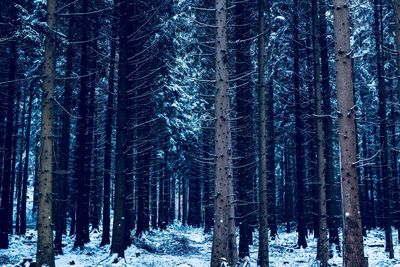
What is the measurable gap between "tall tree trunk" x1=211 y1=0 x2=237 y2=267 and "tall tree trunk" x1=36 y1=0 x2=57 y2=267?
4.67 meters

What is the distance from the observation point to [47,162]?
12008 millimetres

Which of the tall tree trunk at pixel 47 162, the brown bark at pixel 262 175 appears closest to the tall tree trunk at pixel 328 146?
the brown bark at pixel 262 175

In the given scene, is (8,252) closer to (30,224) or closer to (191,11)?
(191,11)

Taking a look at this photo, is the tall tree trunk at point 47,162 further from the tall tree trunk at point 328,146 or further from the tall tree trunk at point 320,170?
the tall tree trunk at point 328,146

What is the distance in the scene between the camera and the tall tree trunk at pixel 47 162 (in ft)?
38.5

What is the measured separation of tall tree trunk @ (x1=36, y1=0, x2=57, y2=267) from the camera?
1173 centimetres

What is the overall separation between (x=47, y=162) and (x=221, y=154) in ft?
16.4

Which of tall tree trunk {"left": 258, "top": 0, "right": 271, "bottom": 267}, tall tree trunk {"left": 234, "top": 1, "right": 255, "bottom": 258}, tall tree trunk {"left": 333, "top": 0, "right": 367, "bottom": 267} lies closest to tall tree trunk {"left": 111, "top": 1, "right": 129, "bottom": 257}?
tall tree trunk {"left": 234, "top": 1, "right": 255, "bottom": 258}

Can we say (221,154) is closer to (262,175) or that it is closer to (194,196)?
(262,175)

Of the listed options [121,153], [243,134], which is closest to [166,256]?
[121,153]

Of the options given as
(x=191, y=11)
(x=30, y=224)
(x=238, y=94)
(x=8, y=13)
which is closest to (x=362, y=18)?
(x=191, y=11)

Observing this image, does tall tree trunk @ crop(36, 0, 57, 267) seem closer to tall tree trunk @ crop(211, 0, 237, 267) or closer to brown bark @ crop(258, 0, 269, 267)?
tall tree trunk @ crop(211, 0, 237, 267)

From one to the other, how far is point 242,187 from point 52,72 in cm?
826

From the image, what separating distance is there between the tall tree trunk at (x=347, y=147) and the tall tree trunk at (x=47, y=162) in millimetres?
7897
